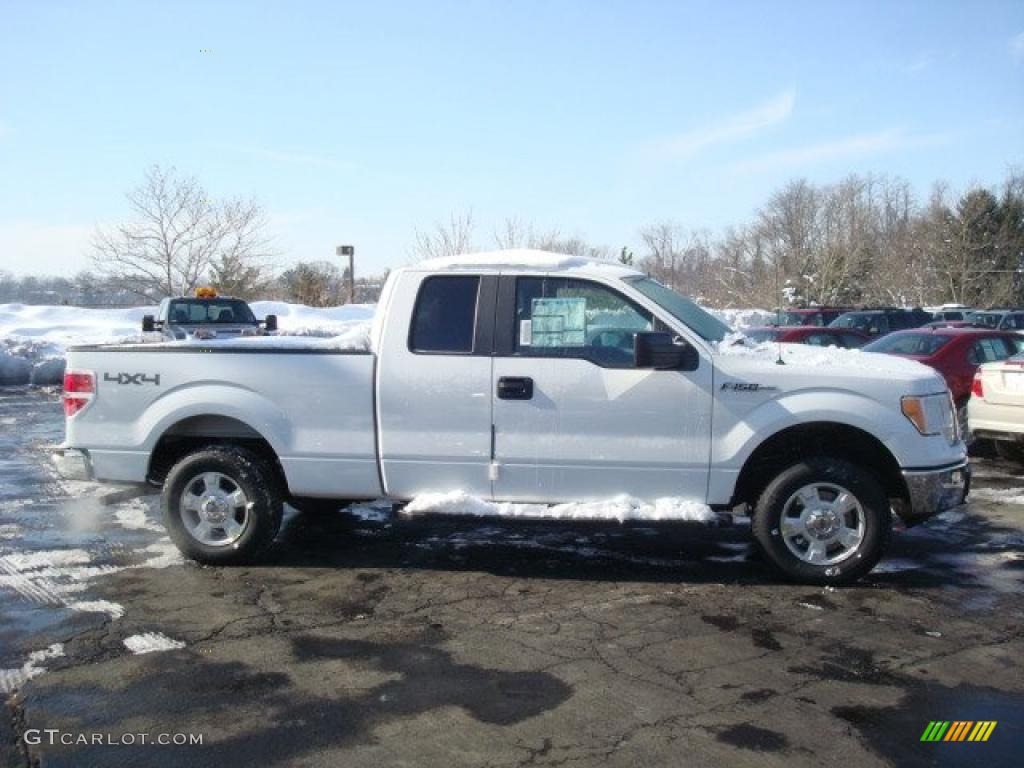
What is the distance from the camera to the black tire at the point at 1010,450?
10.2m

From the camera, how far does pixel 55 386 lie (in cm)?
1870

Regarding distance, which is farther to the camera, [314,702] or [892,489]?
[892,489]

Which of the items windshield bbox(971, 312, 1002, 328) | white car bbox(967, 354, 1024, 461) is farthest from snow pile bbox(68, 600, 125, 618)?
windshield bbox(971, 312, 1002, 328)

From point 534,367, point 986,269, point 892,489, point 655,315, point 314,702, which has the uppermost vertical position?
point 986,269

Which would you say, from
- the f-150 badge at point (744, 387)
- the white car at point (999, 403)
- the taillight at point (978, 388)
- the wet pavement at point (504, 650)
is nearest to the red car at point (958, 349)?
the taillight at point (978, 388)

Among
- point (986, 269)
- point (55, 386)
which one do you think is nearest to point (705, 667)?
point (55, 386)

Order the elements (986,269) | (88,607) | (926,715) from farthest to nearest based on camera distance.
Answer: (986,269), (88,607), (926,715)

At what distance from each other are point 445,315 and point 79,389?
2586 millimetres

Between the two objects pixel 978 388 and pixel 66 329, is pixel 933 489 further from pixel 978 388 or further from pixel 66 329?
pixel 66 329

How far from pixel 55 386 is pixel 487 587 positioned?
52.8 feet

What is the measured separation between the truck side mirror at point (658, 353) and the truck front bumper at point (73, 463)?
12.5 ft

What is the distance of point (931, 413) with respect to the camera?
5520mm

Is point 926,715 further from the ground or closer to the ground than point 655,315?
closer to the ground

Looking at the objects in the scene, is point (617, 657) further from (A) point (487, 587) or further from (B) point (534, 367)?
(B) point (534, 367)
